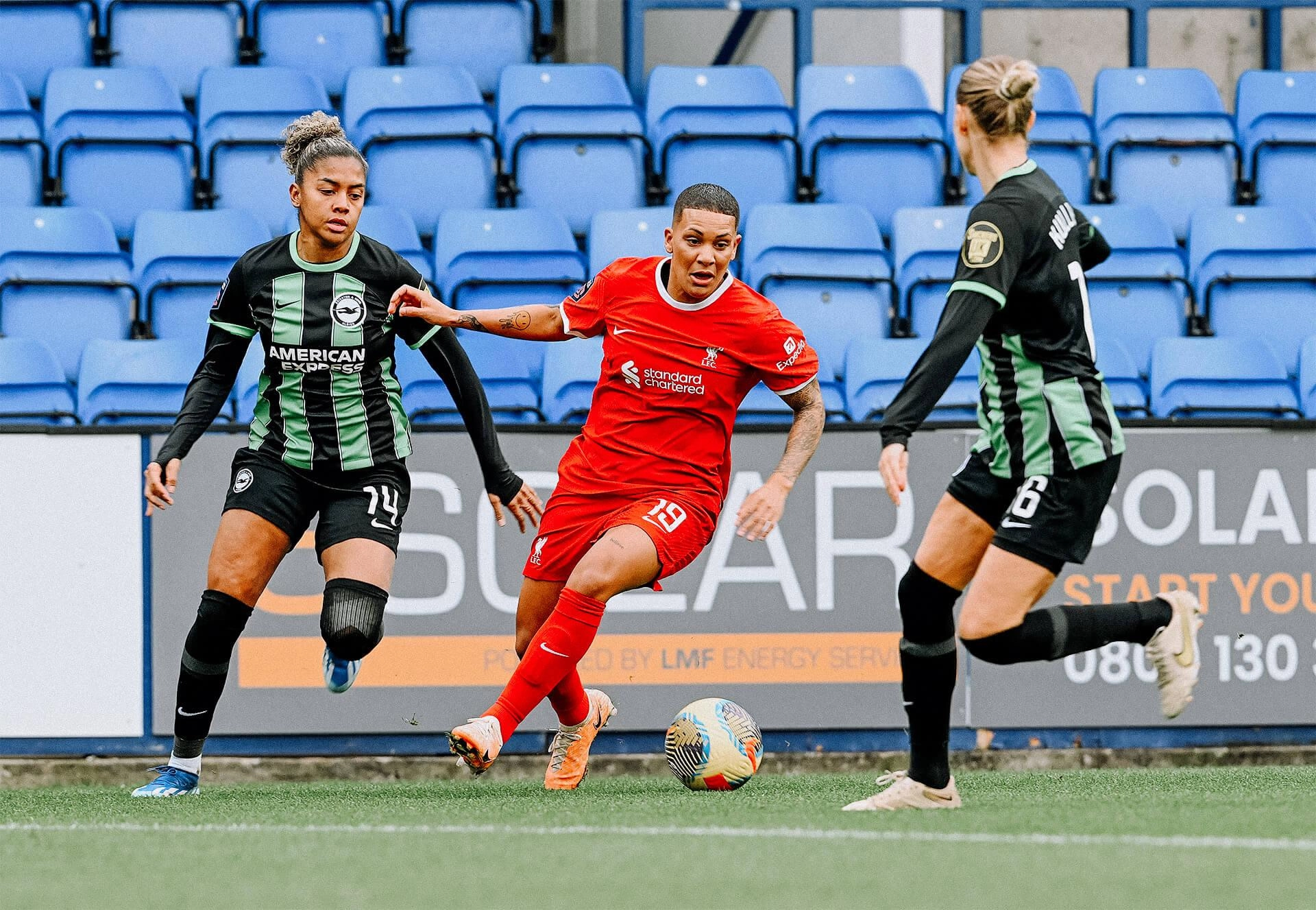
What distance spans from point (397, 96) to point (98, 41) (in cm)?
199

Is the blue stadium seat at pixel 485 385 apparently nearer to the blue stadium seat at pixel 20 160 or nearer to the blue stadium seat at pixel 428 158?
the blue stadium seat at pixel 428 158

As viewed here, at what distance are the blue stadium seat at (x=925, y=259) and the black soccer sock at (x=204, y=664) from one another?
4326 mm

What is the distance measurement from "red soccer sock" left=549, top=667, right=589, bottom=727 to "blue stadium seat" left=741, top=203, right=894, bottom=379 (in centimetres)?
314

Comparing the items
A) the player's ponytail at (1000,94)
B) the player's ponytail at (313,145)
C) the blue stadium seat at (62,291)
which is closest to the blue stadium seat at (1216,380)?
the player's ponytail at (1000,94)

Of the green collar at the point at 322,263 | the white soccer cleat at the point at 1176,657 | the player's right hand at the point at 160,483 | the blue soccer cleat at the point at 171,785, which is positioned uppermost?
the green collar at the point at 322,263

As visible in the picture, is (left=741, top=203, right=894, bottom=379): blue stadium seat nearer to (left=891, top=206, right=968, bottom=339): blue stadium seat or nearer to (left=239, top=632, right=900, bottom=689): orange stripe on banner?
(left=891, top=206, right=968, bottom=339): blue stadium seat

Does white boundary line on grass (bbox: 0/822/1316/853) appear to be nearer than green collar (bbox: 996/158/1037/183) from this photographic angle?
Yes

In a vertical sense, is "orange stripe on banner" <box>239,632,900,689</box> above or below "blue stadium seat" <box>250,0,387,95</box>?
below

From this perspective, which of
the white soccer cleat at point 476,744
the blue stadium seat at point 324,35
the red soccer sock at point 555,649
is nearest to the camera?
the white soccer cleat at point 476,744

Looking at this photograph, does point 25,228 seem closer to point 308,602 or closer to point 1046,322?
point 308,602

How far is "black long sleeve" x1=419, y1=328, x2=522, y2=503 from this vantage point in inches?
233

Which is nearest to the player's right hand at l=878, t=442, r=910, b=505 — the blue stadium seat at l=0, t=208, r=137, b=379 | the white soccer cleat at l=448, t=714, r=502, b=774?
the white soccer cleat at l=448, t=714, r=502, b=774

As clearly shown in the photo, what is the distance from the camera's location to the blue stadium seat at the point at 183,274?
8.84 metres

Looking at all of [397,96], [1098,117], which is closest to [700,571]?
[397,96]
